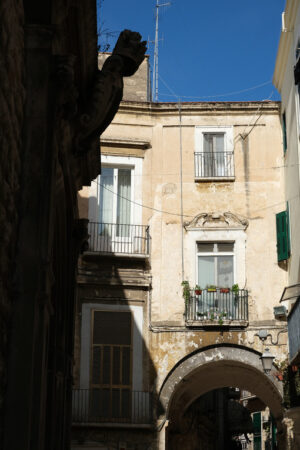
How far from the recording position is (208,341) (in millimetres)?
19609

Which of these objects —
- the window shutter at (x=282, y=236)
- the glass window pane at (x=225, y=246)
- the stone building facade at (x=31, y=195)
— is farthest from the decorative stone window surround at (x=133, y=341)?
the stone building facade at (x=31, y=195)

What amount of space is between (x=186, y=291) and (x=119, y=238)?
7.47 ft

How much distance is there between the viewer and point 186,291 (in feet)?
64.8

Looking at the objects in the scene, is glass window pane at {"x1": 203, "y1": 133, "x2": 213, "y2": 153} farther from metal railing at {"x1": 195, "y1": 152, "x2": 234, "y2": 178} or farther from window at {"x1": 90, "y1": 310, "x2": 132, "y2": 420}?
window at {"x1": 90, "y1": 310, "x2": 132, "y2": 420}

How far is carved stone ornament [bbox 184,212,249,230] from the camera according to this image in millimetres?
20312

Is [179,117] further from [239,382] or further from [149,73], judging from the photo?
[239,382]

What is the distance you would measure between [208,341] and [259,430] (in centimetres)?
1706

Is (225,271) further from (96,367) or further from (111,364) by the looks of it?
(96,367)

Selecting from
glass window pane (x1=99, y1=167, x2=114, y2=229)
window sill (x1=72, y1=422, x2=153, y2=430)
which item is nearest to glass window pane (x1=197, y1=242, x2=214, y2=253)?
glass window pane (x1=99, y1=167, x2=114, y2=229)

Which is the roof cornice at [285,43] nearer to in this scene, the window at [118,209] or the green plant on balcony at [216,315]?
the window at [118,209]

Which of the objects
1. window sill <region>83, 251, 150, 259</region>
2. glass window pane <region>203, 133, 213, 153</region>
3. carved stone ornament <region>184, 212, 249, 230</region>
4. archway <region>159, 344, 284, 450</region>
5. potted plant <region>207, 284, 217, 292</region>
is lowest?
archway <region>159, 344, 284, 450</region>

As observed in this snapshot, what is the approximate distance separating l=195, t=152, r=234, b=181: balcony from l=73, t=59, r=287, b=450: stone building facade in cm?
3

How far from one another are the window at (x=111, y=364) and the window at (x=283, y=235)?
165 inches

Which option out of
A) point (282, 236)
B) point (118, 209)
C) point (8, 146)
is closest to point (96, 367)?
point (118, 209)
